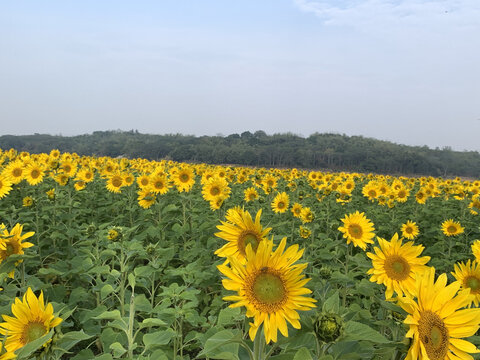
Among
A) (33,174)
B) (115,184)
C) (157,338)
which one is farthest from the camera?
(115,184)

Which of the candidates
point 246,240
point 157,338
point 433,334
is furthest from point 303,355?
point 157,338

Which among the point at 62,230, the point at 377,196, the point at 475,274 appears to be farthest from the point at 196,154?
the point at 475,274

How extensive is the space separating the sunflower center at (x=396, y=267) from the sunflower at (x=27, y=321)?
219cm

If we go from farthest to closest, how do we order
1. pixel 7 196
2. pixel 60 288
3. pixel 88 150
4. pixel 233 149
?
pixel 233 149, pixel 88 150, pixel 7 196, pixel 60 288

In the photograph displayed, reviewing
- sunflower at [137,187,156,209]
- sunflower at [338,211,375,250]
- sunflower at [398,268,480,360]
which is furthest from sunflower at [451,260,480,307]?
sunflower at [137,187,156,209]

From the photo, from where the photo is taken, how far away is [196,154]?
3847 cm

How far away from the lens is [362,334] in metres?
1.23

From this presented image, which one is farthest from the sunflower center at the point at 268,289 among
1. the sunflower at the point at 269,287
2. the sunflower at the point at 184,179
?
the sunflower at the point at 184,179

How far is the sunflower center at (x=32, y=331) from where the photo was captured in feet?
5.08

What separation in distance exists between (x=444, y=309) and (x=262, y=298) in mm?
754

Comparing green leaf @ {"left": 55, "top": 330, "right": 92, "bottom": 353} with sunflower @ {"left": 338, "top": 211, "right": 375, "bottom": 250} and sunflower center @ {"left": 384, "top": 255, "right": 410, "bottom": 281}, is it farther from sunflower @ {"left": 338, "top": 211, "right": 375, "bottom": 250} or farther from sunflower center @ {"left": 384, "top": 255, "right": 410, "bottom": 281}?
sunflower @ {"left": 338, "top": 211, "right": 375, "bottom": 250}

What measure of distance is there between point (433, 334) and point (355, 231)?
3.12 metres

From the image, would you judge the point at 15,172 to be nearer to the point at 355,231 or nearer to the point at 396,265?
the point at 355,231

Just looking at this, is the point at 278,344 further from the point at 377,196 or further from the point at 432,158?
the point at 432,158
